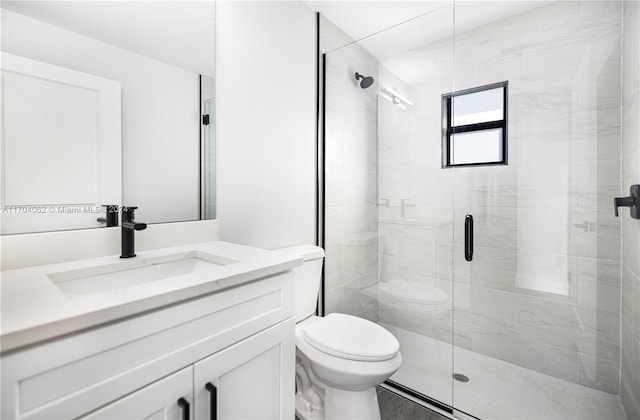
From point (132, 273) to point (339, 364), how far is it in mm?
843

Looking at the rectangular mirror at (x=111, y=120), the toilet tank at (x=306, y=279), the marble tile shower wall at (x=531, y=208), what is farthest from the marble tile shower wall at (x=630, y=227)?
the rectangular mirror at (x=111, y=120)

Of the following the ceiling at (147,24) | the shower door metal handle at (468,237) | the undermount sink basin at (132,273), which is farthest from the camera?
the shower door metal handle at (468,237)

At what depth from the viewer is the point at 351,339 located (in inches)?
53.0

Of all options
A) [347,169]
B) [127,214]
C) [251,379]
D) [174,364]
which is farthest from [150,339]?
[347,169]

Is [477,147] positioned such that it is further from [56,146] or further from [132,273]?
[56,146]

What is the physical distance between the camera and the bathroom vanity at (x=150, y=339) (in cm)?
51

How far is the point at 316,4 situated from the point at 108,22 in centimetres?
121

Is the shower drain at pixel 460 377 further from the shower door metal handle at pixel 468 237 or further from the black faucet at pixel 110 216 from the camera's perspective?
the black faucet at pixel 110 216

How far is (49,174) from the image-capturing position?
36.6 inches

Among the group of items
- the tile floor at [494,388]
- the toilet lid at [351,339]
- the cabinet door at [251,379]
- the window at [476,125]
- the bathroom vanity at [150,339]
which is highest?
the window at [476,125]

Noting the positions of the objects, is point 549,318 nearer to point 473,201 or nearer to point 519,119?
point 473,201

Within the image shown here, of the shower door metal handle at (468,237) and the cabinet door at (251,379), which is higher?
the shower door metal handle at (468,237)

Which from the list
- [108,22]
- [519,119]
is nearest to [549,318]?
[519,119]

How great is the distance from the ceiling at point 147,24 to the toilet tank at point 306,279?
977 mm
